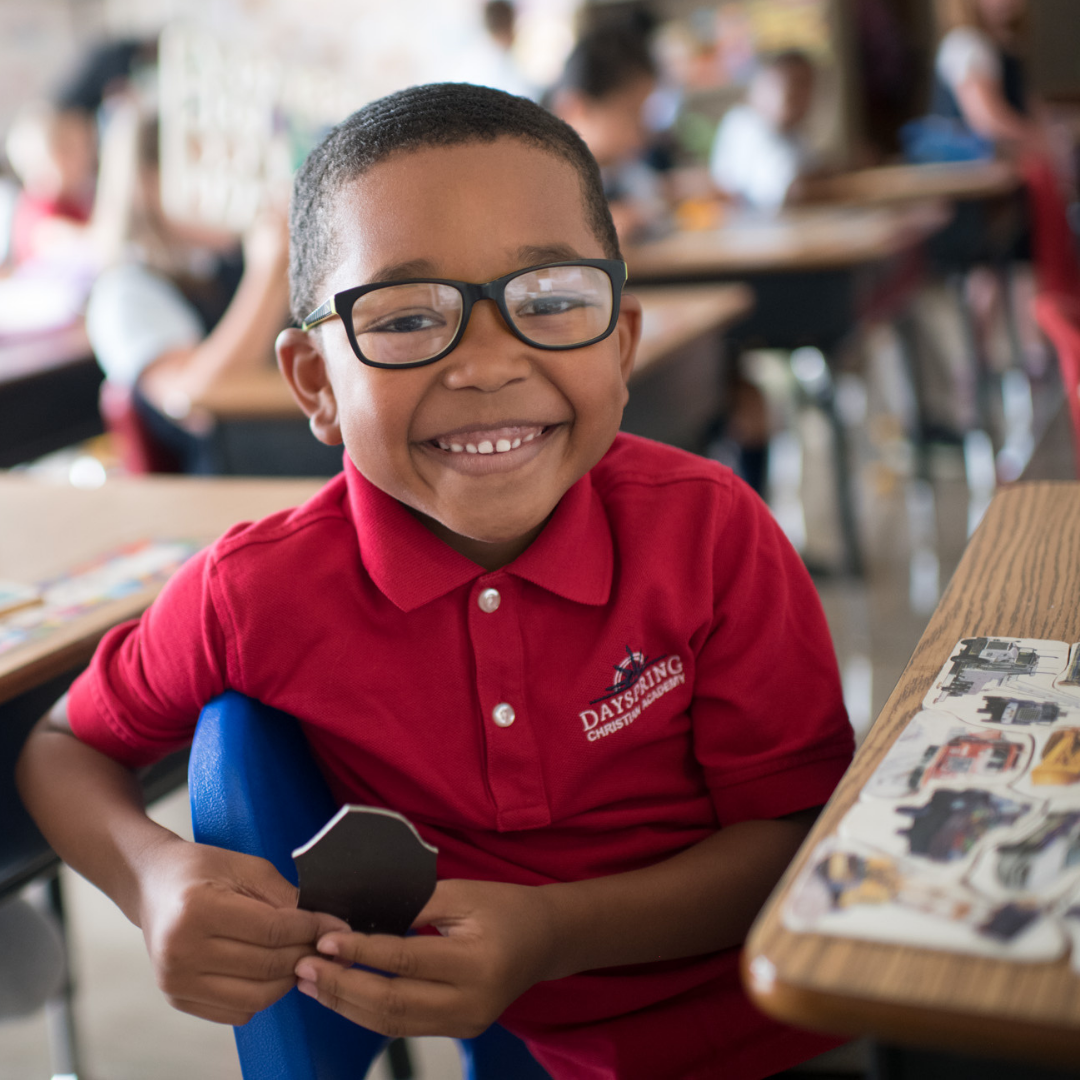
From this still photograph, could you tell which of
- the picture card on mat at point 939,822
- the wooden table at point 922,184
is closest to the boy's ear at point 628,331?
the picture card on mat at point 939,822

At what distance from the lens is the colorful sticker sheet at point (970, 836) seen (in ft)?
1.52

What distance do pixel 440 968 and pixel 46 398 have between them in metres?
2.42

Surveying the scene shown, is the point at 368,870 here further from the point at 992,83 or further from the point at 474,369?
the point at 992,83

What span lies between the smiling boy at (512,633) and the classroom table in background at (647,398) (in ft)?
3.49

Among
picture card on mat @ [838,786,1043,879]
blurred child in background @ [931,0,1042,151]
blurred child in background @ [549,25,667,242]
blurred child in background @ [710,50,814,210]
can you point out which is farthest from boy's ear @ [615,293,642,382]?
blurred child in background @ [931,0,1042,151]

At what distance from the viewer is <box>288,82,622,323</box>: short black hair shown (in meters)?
0.78

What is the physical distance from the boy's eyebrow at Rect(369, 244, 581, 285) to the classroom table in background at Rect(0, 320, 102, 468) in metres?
2.13

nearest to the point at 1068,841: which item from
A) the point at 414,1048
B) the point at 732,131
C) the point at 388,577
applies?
the point at 388,577

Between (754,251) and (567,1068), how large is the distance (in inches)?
102

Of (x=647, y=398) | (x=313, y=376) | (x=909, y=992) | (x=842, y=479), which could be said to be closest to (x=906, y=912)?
(x=909, y=992)

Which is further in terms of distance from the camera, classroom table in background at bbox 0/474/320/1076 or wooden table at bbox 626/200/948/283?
wooden table at bbox 626/200/948/283

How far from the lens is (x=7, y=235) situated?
A: 157 inches

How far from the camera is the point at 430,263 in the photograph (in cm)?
76

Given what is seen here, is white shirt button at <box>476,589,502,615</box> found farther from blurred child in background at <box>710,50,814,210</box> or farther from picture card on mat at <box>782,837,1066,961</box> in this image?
blurred child in background at <box>710,50,814,210</box>
